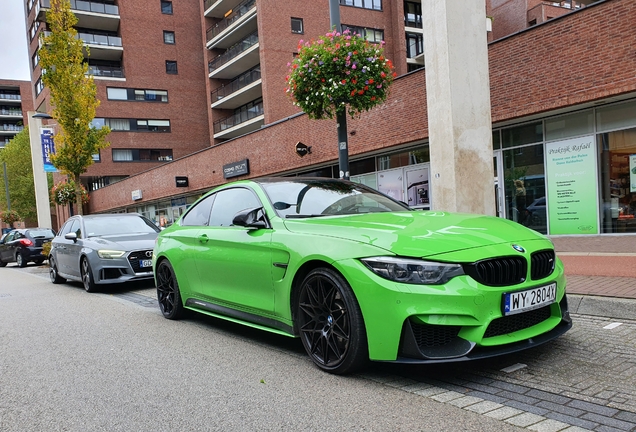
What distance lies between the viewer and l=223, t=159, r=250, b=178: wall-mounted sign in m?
22.4

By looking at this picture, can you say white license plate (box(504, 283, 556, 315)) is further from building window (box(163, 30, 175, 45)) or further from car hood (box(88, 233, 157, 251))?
building window (box(163, 30, 175, 45))

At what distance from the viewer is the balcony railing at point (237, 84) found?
109 feet

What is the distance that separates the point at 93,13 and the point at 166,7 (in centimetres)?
614

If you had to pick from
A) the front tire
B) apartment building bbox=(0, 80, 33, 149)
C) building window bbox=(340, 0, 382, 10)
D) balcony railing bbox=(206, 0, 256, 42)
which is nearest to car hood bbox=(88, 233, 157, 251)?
the front tire

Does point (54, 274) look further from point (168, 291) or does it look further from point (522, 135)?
point (522, 135)

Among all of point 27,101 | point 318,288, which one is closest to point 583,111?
point 318,288

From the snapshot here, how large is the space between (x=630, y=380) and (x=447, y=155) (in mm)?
6821

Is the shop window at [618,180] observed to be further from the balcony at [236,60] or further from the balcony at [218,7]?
the balcony at [218,7]

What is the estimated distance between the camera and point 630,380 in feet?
11.0

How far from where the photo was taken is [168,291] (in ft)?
20.5

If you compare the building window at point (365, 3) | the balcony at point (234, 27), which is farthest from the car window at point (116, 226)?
the building window at point (365, 3)

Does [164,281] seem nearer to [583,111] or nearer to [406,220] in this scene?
[406,220]

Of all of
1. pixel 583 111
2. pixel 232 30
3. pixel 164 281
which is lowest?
pixel 164 281

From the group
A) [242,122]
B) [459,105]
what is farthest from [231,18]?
[459,105]
